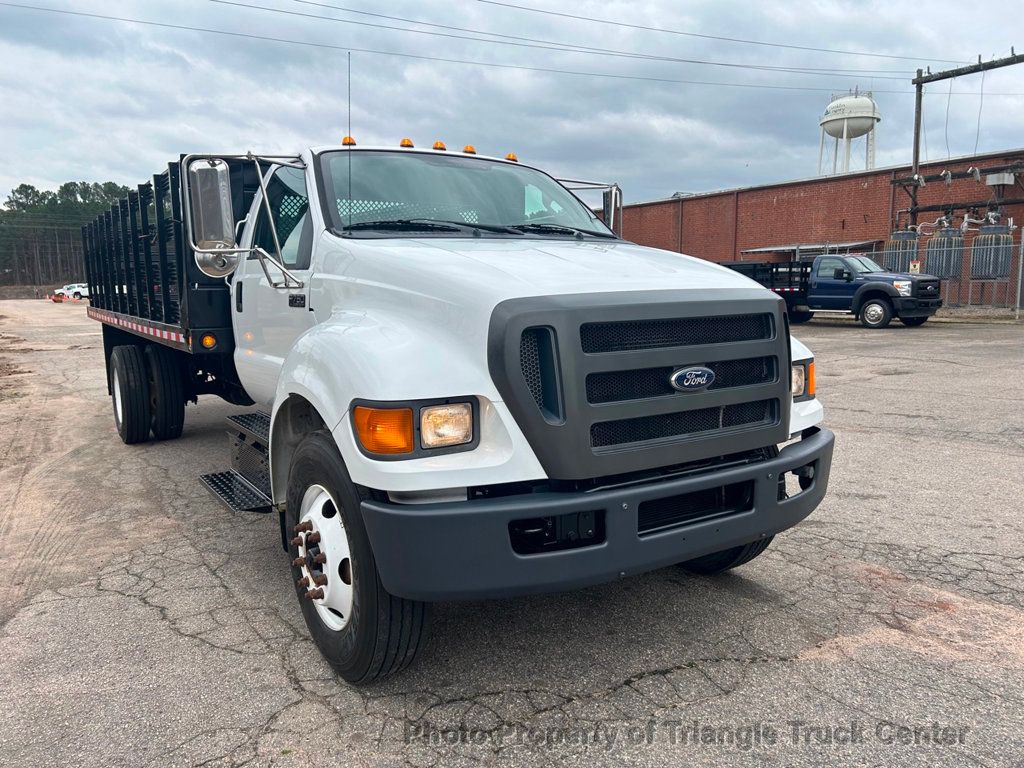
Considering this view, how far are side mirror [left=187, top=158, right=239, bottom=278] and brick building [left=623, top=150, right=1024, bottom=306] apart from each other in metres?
25.2

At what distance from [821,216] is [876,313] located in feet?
39.5

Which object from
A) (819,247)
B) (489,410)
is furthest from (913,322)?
(489,410)

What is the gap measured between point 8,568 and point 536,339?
3508 mm

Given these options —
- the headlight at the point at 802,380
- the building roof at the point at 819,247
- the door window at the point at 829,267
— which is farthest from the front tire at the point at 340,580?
the building roof at the point at 819,247

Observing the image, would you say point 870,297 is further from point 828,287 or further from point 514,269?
point 514,269

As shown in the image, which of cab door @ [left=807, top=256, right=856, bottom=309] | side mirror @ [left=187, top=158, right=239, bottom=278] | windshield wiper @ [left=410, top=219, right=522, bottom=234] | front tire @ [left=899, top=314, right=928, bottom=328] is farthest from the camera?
cab door @ [left=807, top=256, right=856, bottom=309]

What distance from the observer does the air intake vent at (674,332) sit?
2.60 meters

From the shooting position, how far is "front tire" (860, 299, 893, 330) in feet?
66.0

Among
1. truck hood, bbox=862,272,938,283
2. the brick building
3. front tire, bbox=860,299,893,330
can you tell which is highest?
the brick building

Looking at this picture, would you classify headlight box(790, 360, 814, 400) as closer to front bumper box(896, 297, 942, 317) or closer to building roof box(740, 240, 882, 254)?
front bumper box(896, 297, 942, 317)

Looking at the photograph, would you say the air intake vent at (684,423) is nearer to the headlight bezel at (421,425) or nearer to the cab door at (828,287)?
the headlight bezel at (421,425)

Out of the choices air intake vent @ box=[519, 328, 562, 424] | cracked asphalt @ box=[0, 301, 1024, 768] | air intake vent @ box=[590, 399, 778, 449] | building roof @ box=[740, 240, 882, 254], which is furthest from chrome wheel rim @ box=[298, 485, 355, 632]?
building roof @ box=[740, 240, 882, 254]

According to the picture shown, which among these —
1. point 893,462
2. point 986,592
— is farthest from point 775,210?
point 986,592

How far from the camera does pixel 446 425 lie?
2.50 meters
